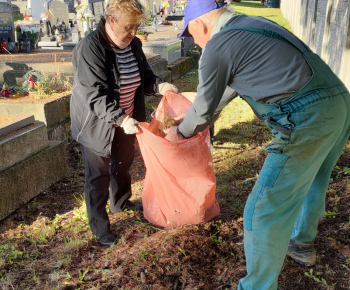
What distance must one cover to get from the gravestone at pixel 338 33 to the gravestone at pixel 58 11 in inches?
280

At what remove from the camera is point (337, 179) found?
353 cm

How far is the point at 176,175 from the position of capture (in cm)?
262

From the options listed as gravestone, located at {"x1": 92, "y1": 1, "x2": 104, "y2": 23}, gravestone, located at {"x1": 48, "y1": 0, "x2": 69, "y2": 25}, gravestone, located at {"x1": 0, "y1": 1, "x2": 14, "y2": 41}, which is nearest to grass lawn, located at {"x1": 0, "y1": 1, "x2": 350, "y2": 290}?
gravestone, located at {"x1": 0, "y1": 1, "x2": 14, "y2": 41}

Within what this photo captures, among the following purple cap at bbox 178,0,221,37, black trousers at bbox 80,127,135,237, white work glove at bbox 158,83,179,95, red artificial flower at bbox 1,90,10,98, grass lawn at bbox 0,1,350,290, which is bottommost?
grass lawn at bbox 0,1,350,290

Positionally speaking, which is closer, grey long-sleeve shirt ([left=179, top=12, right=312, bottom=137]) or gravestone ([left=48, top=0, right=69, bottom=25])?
grey long-sleeve shirt ([left=179, top=12, right=312, bottom=137])

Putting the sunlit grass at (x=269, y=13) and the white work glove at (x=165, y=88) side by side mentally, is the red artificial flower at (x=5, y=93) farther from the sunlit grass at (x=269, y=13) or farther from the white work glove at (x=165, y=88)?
the sunlit grass at (x=269, y=13)

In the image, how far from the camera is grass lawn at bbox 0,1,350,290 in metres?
2.30

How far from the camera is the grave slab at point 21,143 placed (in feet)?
10.8

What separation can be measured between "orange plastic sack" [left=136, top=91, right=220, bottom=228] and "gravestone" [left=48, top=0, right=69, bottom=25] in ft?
28.0

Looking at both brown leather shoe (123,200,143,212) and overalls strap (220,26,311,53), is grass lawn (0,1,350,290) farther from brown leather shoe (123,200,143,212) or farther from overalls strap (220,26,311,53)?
overalls strap (220,26,311,53)

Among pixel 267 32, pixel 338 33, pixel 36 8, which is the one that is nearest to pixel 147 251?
pixel 267 32

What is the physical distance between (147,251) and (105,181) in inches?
21.6

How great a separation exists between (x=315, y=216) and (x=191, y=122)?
0.97 meters

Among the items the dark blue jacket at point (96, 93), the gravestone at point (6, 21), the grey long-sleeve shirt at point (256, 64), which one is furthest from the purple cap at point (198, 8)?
the gravestone at point (6, 21)
